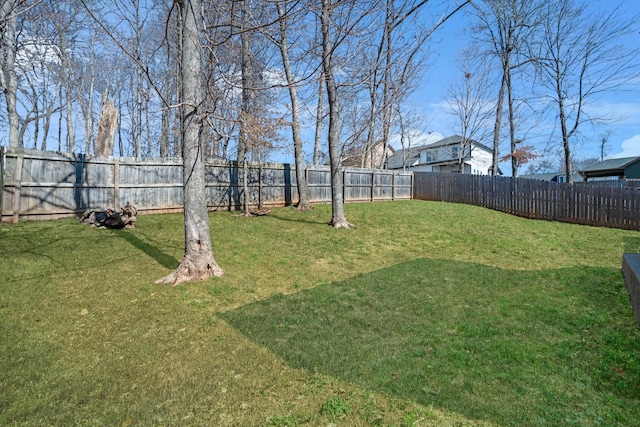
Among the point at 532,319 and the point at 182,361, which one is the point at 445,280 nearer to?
the point at 532,319

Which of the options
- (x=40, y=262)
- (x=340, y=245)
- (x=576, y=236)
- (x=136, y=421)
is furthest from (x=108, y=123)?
(x=576, y=236)

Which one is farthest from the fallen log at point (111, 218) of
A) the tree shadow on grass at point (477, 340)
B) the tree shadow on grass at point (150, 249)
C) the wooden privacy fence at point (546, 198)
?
the wooden privacy fence at point (546, 198)

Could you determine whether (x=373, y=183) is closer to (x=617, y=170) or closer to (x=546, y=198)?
(x=546, y=198)

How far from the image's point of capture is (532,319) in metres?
3.22

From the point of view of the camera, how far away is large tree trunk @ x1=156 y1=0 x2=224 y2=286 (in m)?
4.02

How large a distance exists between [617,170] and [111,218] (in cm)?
2816

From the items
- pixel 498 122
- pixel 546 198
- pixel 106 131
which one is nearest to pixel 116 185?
pixel 106 131

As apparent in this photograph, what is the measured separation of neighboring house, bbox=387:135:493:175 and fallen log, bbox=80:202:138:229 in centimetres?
2242

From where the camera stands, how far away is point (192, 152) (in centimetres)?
409

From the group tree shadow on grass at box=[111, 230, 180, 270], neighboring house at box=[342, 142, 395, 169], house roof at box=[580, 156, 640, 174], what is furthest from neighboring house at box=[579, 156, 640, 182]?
tree shadow on grass at box=[111, 230, 180, 270]

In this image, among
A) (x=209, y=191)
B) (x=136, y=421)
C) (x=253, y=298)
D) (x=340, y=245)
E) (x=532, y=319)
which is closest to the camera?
(x=136, y=421)

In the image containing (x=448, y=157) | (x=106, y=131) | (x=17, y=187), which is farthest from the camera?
(x=448, y=157)

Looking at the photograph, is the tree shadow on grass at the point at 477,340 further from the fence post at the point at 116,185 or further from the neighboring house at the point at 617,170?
the neighboring house at the point at 617,170

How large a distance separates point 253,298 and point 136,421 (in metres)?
2.01
